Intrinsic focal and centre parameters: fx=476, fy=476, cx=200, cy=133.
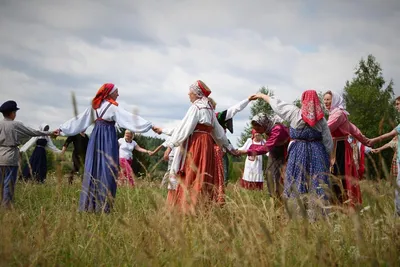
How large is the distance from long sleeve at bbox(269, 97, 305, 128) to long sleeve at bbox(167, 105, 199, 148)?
989mm

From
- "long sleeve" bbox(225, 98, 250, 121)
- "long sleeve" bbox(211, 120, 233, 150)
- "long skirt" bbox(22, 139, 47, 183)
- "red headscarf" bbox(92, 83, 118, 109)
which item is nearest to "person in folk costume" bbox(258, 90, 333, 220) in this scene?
"long sleeve" bbox(211, 120, 233, 150)

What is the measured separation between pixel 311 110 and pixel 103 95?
2.70m

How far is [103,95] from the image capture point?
6.27m

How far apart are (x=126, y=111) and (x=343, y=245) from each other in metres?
4.00

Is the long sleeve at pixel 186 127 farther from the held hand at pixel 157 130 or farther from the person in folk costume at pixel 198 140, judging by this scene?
the held hand at pixel 157 130

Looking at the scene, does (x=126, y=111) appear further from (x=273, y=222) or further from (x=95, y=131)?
(x=273, y=222)

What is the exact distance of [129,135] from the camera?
1203 cm

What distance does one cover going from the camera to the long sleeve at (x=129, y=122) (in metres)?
6.23

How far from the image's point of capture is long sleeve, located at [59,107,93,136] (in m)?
6.42

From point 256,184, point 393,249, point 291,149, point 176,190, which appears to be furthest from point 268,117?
point 256,184

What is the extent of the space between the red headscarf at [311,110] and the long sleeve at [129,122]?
2137mm

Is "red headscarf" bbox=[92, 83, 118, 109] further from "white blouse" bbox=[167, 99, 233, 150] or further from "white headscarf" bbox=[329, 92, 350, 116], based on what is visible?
"white headscarf" bbox=[329, 92, 350, 116]

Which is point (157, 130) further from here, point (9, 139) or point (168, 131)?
point (9, 139)

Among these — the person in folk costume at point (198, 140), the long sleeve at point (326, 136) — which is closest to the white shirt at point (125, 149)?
the person in folk costume at point (198, 140)
